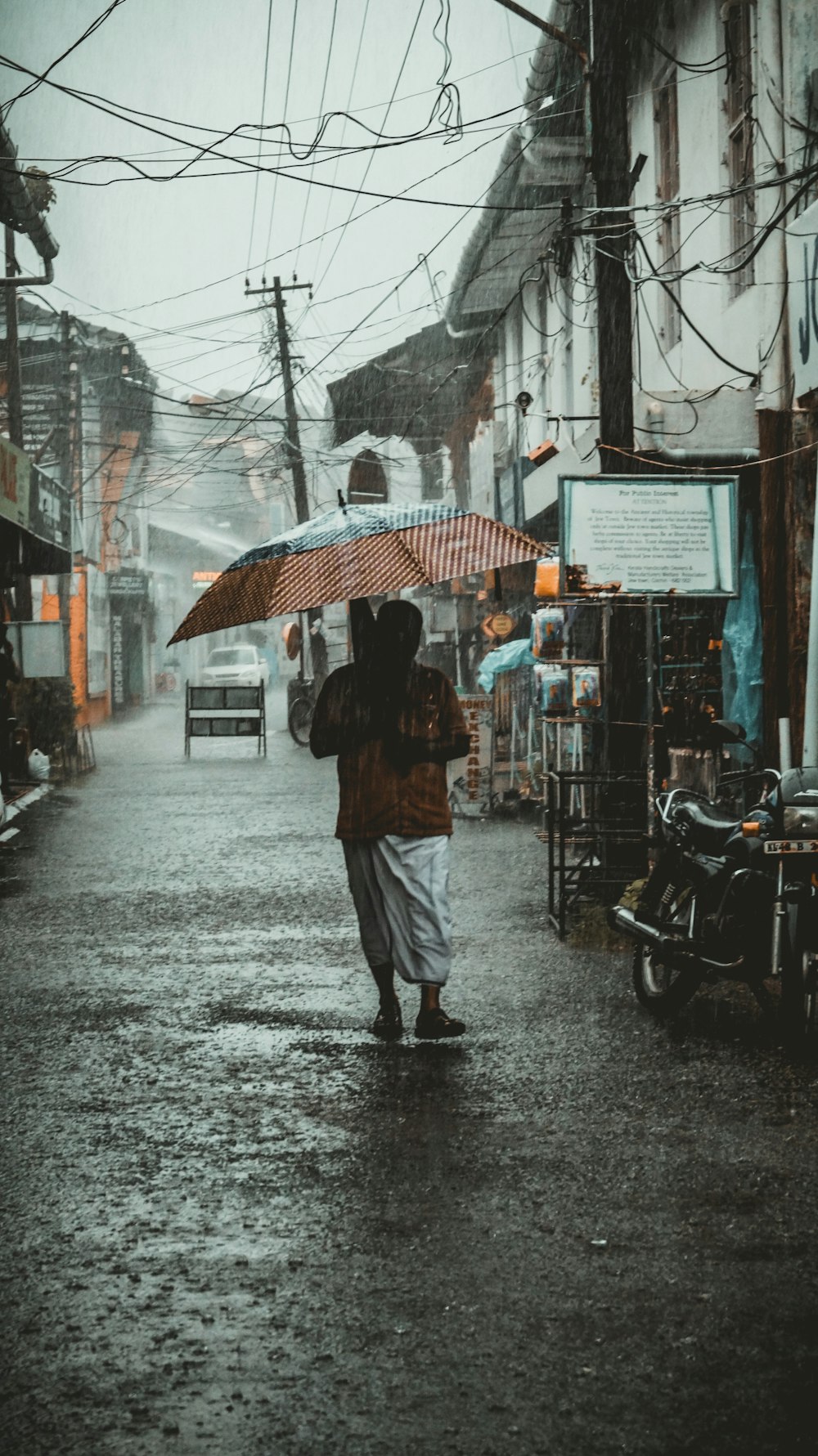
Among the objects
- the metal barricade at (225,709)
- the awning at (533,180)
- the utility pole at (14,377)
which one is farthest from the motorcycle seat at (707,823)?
the metal barricade at (225,709)

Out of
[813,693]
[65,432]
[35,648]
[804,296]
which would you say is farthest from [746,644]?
[65,432]

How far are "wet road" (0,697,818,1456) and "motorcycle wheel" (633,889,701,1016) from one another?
11 centimetres

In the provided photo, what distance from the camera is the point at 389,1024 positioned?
22.5 ft

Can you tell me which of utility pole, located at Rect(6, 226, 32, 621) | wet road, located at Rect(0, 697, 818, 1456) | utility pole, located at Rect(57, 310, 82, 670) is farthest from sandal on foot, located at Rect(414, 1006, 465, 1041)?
utility pole, located at Rect(57, 310, 82, 670)

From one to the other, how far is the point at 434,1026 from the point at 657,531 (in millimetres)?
3811

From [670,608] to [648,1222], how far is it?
870 cm

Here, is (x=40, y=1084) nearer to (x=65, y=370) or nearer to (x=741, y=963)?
(x=741, y=963)

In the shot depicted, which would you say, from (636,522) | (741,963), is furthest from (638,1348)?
(636,522)

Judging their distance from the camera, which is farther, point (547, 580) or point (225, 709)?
point (225, 709)

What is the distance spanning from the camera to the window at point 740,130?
1235cm

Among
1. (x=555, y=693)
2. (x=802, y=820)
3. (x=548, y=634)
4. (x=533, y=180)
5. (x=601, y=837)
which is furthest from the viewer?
(x=533, y=180)

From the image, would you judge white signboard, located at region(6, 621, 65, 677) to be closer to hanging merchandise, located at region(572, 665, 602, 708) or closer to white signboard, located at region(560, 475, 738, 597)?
hanging merchandise, located at region(572, 665, 602, 708)

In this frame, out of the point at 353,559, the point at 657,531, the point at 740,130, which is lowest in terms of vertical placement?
the point at 353,559

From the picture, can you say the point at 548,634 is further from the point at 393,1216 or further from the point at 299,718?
the point at 299,718
